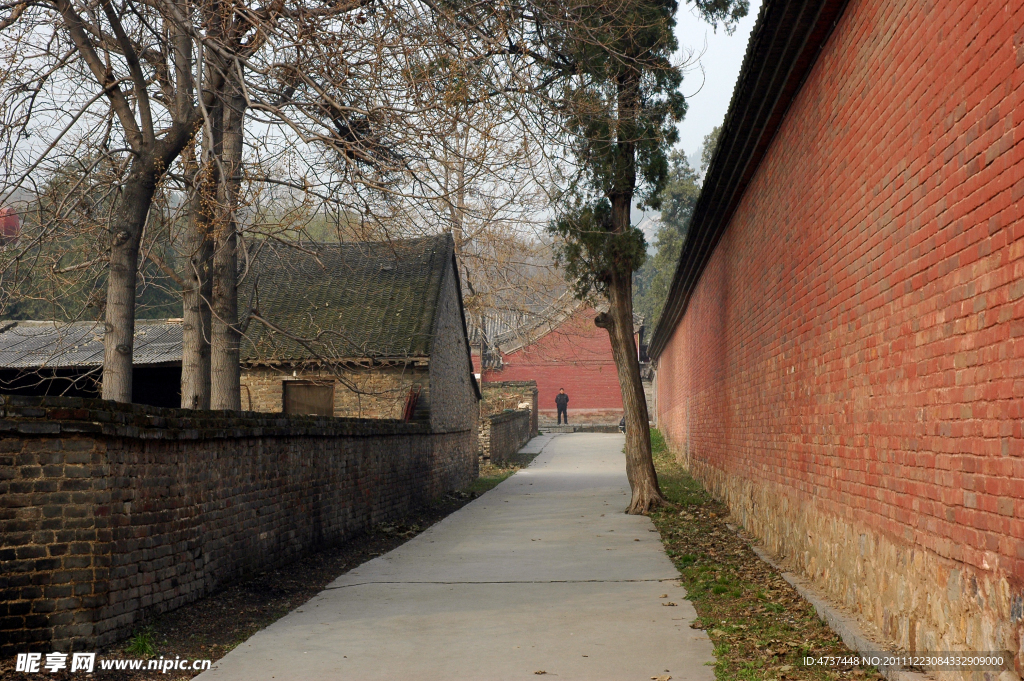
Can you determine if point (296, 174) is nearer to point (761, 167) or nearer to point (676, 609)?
point (761, 167)

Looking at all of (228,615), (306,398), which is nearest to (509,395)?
(306,398)

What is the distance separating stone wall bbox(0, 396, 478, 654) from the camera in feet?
17.5

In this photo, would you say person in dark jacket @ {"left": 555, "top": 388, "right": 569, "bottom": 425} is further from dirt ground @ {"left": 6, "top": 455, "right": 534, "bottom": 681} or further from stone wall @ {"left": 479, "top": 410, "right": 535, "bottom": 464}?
dirt ground @ {"left": 6, "top": 455, "right": 534, "bottom": 681}

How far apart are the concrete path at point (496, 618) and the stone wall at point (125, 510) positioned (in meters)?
0.88

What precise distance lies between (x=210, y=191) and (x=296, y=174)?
1.24 m

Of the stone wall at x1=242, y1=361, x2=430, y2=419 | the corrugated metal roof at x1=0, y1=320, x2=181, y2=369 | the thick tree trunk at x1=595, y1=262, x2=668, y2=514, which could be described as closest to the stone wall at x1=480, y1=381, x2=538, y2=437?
the stone wall at x1=242, y1=361, x2=430, y2=419

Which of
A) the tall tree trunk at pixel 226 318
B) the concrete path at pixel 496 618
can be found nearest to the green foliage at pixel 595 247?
the concrete path at pixel 496 618

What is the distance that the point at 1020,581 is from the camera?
3.46 metres

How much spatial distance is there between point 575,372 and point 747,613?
141ft

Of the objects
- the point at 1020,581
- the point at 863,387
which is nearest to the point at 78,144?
the point at 863,387

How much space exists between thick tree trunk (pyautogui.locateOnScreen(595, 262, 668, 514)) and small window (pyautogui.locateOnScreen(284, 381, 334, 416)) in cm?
688

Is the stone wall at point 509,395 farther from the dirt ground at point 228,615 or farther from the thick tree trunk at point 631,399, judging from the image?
the dirt ground at point 228,615

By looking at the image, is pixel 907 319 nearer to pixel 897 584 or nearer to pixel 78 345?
pixel 897 584

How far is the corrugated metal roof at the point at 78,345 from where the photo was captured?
16.9 metres
